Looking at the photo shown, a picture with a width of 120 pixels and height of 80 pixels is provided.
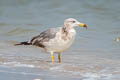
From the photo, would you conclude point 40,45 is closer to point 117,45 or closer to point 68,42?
point 68,42

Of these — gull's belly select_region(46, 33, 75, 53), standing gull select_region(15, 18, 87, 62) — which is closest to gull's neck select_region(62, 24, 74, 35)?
standing gull select_region(15, 18, 87, 62)

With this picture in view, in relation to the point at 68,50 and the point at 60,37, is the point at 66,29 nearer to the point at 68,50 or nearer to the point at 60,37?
the point at 60,37

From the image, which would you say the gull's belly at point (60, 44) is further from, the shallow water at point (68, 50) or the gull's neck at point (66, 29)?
the shallow water at point (68, 50)

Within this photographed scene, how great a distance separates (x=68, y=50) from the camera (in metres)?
9.95

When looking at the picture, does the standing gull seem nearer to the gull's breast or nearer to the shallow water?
the gull's breast

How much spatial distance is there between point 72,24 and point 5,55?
173cm

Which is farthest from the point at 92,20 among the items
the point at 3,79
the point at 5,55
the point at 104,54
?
the point at 3,79

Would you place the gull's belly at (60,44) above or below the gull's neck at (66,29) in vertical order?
below

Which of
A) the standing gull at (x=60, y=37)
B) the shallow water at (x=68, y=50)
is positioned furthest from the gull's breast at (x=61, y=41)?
the shallow water at (x=68, y=50)

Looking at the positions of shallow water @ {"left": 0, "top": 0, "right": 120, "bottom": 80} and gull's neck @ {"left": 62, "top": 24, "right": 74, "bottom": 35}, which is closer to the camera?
shallow water @ {"left": 0, "top": 0, "right": 120, "bottom": 80}

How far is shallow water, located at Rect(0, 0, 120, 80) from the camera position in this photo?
723 centimetres

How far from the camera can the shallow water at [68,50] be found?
7.23m

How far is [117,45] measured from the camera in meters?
10.3

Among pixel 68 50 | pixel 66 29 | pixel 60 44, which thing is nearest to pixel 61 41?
pixel 60 44
